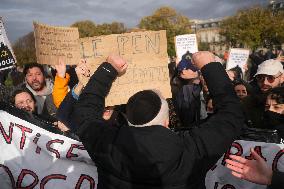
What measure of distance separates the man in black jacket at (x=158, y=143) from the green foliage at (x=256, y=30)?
3998 cm

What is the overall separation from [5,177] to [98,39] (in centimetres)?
150

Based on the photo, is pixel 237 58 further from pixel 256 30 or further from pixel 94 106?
pixel 256 30

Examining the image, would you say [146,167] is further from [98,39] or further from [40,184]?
[40,184]

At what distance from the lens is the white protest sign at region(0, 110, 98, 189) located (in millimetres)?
3297

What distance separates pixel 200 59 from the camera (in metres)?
2.35

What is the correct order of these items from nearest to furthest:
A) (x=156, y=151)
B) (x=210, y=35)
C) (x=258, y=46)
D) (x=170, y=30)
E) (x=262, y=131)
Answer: (x=156, y=151) → (x=262, y=131) → (x=258, y=46) → (x=170, y=30) → (x=210, y=35)

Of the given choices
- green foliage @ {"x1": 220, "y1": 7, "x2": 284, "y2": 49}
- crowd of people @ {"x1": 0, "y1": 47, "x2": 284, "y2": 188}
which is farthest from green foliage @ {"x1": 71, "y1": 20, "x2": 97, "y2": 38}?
crowd of people @ {"x1": 0, "y1": 47, "x2": 284, "y2": 188}

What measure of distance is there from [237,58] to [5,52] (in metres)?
5.20

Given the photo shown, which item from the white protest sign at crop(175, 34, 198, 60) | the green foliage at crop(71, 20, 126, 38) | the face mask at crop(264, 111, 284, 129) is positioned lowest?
the face mask at crop(264, 111, 284, 129)

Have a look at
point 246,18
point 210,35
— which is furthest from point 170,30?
point 210,35

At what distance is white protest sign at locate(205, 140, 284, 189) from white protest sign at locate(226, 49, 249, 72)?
5.55 m

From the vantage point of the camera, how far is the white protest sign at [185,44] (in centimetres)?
711

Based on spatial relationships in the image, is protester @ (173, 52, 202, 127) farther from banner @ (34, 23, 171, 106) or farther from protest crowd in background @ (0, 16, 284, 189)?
protest crowd in background @ (0, 16, 284, 189)

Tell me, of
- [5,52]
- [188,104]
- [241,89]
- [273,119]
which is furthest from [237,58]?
[273,119]
